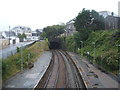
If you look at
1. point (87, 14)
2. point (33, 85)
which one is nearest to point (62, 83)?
point (33, 85)

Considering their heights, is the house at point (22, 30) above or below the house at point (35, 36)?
above

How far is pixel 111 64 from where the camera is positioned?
829 inches

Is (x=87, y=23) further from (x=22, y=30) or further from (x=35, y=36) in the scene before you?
(x=35, y=36)

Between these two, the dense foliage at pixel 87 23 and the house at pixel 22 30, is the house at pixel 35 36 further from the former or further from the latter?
the dense foliage at pixel 87 23

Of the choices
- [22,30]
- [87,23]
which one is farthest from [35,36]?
[87,23]

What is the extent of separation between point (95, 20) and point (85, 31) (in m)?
3.41

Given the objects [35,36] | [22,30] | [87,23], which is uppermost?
[22,30]

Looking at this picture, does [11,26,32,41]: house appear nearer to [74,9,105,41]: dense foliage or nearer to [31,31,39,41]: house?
[31,31,39,41]: house

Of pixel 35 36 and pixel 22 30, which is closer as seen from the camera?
pixel 22 30

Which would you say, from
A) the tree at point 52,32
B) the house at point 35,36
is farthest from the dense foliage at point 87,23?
the house at point 35,36

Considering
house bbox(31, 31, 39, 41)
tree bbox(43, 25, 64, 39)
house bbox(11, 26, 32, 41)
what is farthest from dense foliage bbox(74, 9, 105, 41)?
house bbox(31, 31, 39, 41)

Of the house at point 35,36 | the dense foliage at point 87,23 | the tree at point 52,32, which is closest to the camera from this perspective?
the dense foliage at point 87,23

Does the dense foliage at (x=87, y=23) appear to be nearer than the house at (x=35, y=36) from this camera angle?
Yes

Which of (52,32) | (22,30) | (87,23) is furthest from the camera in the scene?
(22,30)
